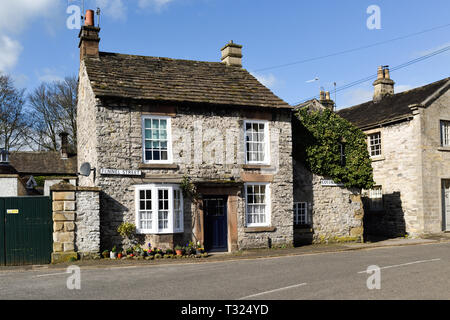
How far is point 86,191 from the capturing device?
16.1 m

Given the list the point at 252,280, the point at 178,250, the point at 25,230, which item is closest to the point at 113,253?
the point at 178,250

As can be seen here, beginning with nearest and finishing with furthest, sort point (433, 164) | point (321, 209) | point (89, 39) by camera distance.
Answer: point (89, 39) → point (321, 209) → point (433, 164)

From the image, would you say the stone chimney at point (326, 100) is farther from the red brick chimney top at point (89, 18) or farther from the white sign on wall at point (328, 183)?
the red brick chimney top at point (89, 18)

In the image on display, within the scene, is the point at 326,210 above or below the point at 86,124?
below

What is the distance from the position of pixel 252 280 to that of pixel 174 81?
10.6 metres

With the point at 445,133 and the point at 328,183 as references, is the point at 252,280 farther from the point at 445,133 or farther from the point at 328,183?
the point at 445,133

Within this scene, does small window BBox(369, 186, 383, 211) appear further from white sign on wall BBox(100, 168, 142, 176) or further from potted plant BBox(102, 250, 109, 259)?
potted plant BBox(102, 250, 109, 259)

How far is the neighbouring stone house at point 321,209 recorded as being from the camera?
20359mm

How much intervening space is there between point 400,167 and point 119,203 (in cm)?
1512

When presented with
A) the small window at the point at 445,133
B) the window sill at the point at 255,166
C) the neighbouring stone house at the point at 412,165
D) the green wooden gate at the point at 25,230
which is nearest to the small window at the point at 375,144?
the neighbouring stone house at the point at 412,165

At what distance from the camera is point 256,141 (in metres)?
19.3

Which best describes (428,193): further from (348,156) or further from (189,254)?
(189,254)

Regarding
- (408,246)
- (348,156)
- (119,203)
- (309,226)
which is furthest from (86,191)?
(408,246)

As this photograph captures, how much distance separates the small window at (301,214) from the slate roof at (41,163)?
25.9 m
